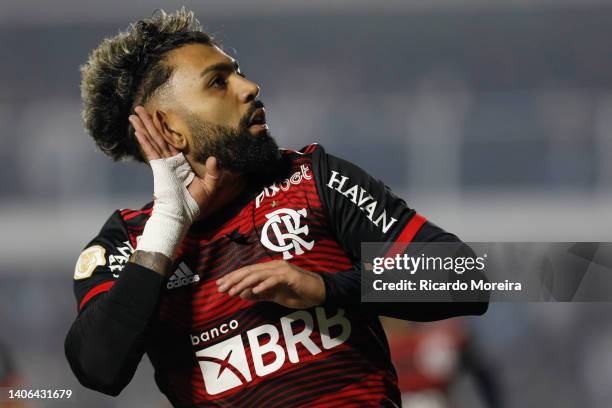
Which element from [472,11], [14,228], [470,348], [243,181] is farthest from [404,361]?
[472,11]

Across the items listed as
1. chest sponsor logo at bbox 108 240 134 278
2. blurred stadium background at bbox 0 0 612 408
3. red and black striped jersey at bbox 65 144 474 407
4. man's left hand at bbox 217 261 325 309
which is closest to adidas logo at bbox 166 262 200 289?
red and black striped jersey at bbox 65 144 474 407

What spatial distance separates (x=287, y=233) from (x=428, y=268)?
31 centimetres

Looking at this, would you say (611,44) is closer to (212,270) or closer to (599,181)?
(599,181)

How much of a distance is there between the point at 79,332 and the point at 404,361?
2.55 meters

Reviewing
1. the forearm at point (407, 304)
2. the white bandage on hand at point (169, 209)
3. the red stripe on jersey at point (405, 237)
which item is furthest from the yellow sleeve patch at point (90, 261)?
the red stripe on jersey at point (405, 237)

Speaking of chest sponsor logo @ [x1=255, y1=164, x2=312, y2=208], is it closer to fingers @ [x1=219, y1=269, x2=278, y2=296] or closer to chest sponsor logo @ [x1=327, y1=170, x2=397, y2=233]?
chest sponsor logo @ [x1=327, y1=170, x2=397, y2=233]

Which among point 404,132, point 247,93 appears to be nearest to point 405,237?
point 247,93

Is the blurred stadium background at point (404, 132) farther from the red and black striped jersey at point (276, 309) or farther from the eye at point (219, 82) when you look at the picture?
the eye at point (219, 82)

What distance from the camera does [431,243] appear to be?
5.83ft

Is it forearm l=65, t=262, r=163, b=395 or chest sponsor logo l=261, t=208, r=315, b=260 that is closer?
forearm l=65, t=262, r=163, b=395

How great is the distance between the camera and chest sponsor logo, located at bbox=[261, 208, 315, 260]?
1.80m

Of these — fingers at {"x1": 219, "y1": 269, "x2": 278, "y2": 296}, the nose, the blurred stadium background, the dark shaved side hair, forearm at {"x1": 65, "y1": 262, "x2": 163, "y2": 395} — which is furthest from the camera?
the blurred stadium background

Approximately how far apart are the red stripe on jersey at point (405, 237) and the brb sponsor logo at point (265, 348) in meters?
0.17

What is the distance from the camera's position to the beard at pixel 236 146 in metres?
1.86
